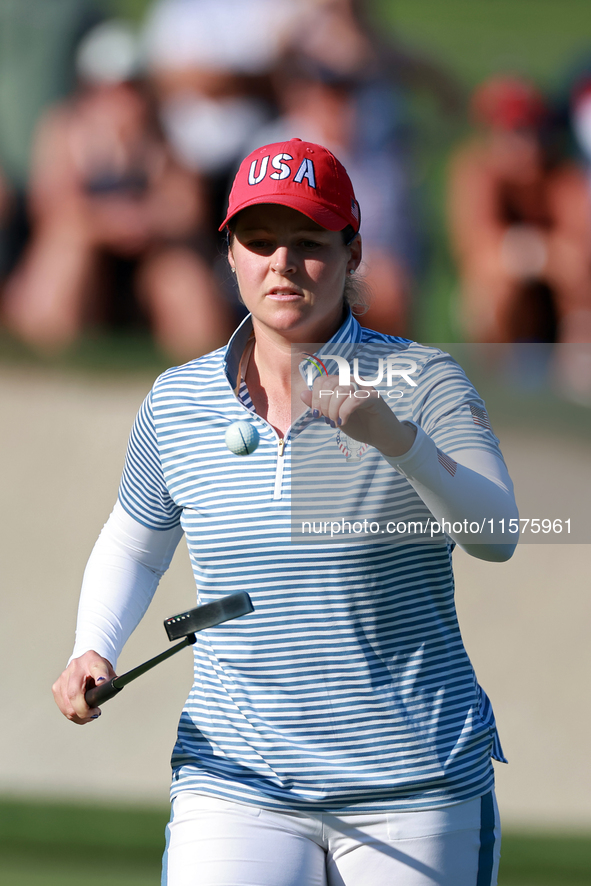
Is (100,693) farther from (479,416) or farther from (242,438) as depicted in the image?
(479,416)

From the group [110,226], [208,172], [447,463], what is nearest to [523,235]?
[208,172]

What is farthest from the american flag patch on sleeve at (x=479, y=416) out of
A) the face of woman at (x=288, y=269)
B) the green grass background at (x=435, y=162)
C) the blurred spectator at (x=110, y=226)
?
the blurred spectator at (x=110, y=226)

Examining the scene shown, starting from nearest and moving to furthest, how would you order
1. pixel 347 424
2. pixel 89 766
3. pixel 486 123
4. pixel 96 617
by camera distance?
pixel 347 424, pixel 96 617, pixel 89 766, pixel 486 123

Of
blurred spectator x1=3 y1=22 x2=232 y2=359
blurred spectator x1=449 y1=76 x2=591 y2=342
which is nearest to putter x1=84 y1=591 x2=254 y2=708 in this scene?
blurred spectator x1=3 y1=22 x2=232 y2=359

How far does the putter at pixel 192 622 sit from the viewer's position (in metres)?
1.12

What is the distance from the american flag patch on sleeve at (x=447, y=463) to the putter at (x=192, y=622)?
10.4 inches

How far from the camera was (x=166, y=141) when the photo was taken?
3.88m

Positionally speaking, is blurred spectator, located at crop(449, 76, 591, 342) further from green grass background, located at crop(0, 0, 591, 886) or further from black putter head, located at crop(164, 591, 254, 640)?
black putter head, located at crop(164, 591, 254, 640)

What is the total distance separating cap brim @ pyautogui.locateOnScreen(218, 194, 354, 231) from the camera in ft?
3.88

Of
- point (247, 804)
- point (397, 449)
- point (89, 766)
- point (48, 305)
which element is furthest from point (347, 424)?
point (48, 305)

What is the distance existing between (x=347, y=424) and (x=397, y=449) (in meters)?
0.06

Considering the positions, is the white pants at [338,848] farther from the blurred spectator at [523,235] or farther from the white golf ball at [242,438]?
the blurred spectator at [523,235]

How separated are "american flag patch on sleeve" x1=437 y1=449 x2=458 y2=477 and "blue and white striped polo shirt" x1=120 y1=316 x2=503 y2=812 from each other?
0.06 m

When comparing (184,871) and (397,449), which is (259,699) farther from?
(397,449)
